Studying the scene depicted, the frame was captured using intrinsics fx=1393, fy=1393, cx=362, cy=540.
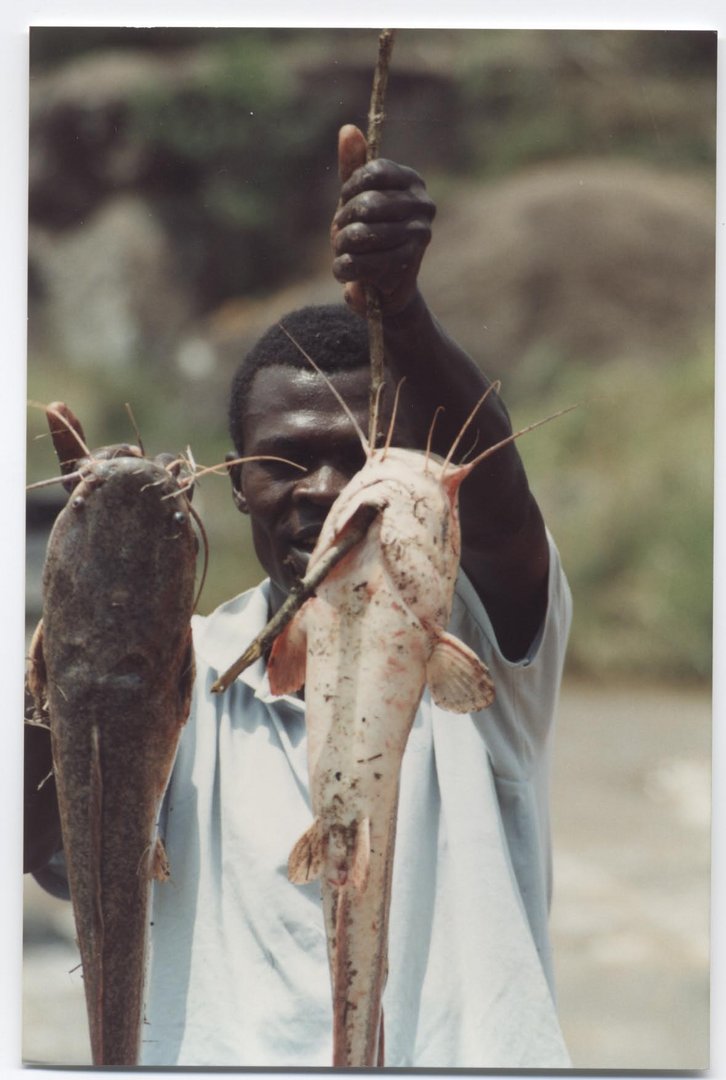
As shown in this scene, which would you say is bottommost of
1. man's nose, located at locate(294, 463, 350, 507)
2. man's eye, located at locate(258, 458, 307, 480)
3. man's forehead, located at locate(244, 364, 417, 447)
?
man's nose, located at locate(294, 463, 350, 507)

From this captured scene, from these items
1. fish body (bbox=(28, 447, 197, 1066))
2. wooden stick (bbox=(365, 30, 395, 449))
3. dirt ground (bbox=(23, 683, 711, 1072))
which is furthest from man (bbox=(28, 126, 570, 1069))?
fish body (bbox=(28, 447, 197, 1066))

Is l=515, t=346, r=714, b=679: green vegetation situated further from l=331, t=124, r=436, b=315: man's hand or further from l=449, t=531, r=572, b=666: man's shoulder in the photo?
l=331, t=124, r=436, b=315: man's hand

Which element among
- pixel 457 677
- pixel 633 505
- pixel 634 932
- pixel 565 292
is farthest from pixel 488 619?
pixel 565 292

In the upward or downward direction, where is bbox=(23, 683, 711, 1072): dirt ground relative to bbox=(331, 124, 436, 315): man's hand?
downward

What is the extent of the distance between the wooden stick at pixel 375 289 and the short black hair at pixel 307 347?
2.02ft

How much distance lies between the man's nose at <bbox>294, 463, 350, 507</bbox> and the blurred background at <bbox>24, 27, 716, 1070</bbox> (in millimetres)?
699

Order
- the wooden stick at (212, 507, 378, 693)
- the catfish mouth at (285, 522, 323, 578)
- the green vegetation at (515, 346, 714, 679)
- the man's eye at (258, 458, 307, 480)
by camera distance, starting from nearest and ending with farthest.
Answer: the wooden stick at (212, 507, 378, 693)
the catfish mouth at (285, 522, 323, 578)
the man's eye at (258, 458, 307, 480)
the green vegetation at (515, 346, 714, 679)

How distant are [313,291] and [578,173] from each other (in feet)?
6.32

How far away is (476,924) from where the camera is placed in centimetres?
279

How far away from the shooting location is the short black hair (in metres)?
2.91

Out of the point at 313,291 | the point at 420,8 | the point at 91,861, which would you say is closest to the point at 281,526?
the point at 91,861

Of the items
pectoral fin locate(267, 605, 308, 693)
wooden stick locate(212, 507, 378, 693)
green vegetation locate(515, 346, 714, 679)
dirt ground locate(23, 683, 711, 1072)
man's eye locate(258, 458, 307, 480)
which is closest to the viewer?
wooden stick locate(212, 507, 378, 693)

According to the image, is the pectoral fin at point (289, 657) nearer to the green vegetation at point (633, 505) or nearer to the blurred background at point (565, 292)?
the blurred background at point (565, 292)

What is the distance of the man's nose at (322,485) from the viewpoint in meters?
2.69
